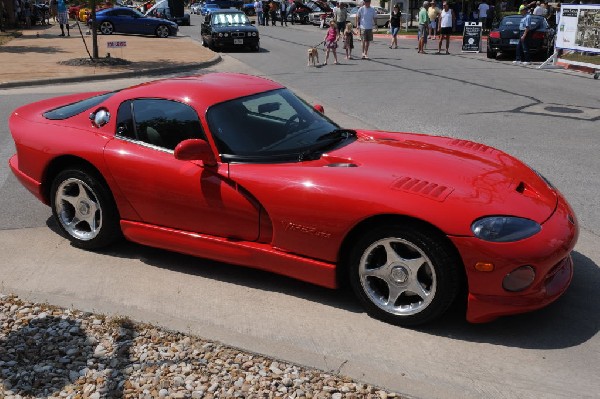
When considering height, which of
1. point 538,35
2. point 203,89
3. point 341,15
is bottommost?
point 538,35

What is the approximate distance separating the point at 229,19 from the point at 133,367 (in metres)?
22.0

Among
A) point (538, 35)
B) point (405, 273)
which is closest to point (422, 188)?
point (405, 273)

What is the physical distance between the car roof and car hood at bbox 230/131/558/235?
0.69m

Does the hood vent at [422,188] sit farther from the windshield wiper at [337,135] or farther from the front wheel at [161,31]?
the front wheel at [161,31]

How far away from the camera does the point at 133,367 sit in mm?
3309

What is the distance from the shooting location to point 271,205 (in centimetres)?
396

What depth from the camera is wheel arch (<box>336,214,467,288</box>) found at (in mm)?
3547

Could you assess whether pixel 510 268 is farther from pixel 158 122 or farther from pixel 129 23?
pixel 129 23

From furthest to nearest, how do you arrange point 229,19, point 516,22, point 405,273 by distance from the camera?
1. point 229,19
2. point 516,22
3. point 405,273

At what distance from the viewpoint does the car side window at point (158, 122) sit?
4.46 metres

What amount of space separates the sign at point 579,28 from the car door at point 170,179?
1486 cm

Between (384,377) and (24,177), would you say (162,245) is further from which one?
(384,377)

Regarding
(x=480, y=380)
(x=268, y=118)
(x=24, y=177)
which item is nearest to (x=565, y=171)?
(x=268, y=118)

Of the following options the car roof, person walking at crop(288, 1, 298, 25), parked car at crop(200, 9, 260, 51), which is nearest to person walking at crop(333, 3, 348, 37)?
parked car at crop(200, 9, 260, 51)
